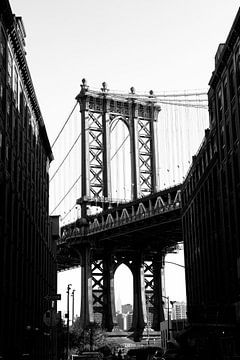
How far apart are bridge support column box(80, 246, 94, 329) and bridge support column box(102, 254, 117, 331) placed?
18.1 ft

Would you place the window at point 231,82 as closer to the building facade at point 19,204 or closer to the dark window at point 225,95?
the dark window at point 225,95

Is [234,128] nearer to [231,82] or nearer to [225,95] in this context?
[231,82]

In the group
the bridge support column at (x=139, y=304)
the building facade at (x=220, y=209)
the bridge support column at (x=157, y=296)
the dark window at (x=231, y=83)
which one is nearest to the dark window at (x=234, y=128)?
the building facade at (x=220, y=209)

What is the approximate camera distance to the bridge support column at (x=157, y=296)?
136625mm

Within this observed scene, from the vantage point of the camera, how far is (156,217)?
381ft

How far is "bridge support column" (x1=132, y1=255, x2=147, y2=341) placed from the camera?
129125 mm

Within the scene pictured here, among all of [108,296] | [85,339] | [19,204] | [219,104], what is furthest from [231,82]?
[108,296]

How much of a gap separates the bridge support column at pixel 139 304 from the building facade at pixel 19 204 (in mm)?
44949

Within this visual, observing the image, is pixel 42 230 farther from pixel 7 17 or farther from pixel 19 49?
pixel 7 17

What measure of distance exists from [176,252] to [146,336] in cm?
2819

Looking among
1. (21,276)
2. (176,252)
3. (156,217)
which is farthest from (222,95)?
(176,252)

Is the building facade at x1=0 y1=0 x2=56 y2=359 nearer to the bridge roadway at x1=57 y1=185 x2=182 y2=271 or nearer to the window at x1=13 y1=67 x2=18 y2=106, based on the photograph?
the window at x1=13 y1=67 x2=18 y2=106

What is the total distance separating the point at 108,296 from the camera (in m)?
133

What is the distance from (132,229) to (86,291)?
1489cm
